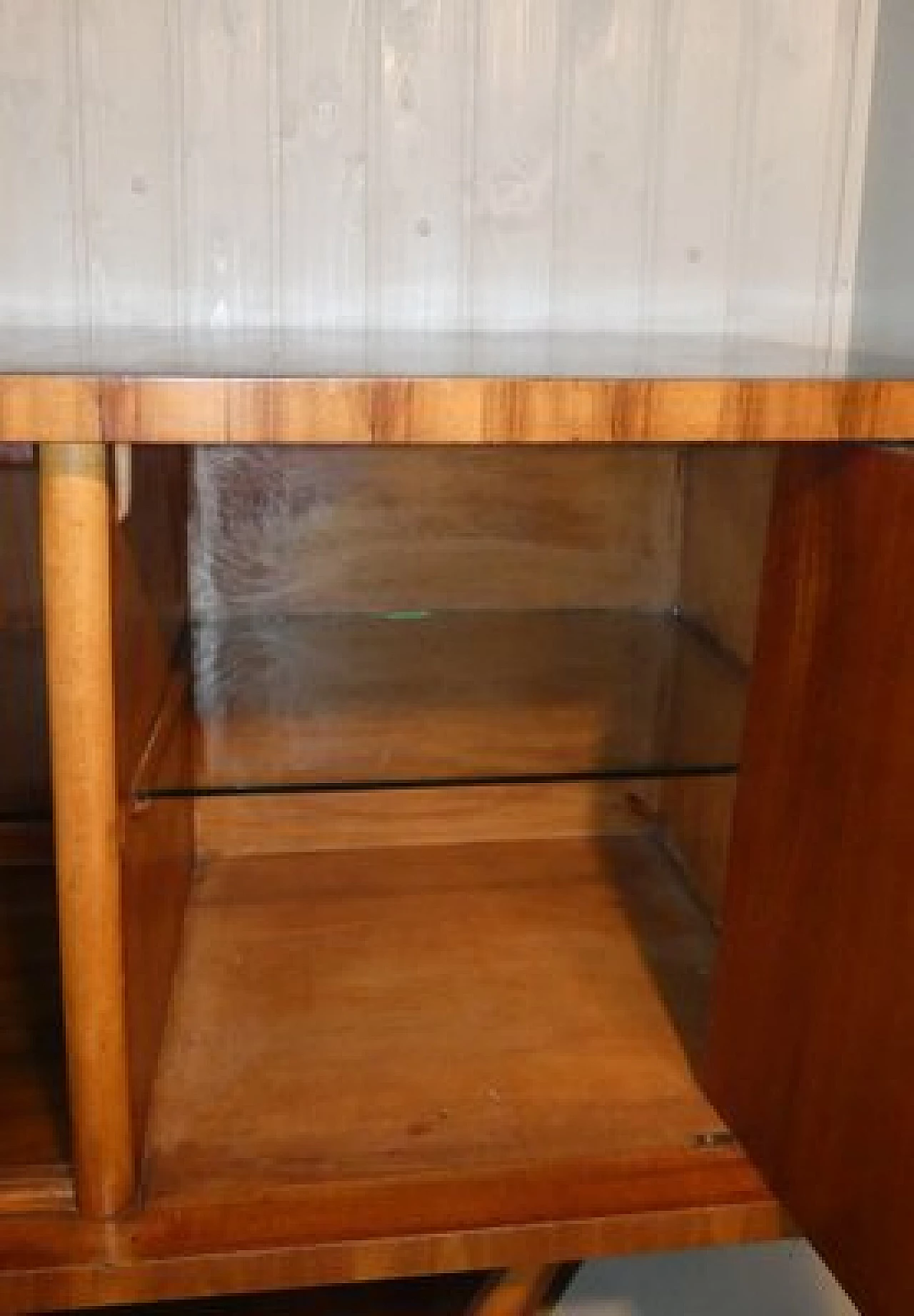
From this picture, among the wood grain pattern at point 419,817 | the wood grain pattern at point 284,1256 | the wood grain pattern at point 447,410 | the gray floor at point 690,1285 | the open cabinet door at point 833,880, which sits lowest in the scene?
the gray floor at point 690,1285

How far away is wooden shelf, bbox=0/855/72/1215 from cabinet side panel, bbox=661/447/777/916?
0.47 metres

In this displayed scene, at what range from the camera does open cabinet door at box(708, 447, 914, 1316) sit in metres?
0.59

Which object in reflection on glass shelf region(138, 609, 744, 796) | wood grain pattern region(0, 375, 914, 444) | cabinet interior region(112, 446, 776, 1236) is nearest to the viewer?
wood grain pattern region(0, 375, 914, 444)

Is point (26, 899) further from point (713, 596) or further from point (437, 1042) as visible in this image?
point (713, 596)

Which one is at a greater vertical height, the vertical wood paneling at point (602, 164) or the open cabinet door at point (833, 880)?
the vertical wood paneling at point (602, 164)

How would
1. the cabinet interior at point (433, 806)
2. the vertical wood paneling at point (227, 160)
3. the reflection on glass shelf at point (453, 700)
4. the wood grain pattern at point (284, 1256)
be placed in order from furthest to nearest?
the vertical wood paneling at point (227, 160), the reflection on glass shelf at point (453, 700), the cabinet interior at point (433, 806), the wood grain pattern at point (284, 1256)

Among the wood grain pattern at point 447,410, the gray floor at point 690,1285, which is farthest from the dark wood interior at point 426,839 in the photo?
the gray floor at point 690,1285

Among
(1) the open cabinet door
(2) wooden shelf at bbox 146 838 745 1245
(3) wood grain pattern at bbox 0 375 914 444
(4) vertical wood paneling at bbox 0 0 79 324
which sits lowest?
(2) wooden shelf at bbox 146 838 745 1245

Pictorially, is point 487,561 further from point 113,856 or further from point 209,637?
point 113,856

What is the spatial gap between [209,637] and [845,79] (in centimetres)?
72

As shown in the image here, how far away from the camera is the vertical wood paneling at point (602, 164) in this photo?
1.04 metres

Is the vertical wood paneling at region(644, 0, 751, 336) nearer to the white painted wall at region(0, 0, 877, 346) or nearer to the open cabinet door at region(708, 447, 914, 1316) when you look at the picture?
the white painted wall at region(0, 0, 877, 346)

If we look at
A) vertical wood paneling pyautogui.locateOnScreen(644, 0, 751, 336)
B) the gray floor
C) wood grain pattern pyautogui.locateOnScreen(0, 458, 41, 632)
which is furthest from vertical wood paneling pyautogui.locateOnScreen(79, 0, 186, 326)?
the gray floor

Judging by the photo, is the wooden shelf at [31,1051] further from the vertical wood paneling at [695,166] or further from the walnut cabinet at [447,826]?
the vertical wood paneling at [695,166]
